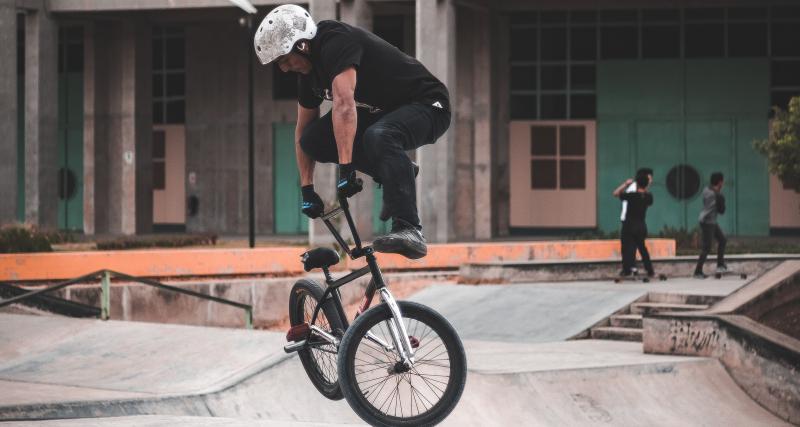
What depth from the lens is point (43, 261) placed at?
20.6m

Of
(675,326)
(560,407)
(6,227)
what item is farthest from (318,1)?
(560,407)

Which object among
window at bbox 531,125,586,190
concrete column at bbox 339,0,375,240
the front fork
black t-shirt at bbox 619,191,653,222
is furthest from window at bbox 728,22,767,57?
the front fork

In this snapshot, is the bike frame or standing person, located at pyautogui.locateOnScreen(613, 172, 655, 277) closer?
the bike frame

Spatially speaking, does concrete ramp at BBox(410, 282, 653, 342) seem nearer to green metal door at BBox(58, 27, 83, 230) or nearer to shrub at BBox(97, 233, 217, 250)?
shrub at BBox(97, 233, 217, 250)

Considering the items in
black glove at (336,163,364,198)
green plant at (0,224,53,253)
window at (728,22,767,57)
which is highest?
window at (728,22,767,57)

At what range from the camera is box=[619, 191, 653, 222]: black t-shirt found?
20.7 meters

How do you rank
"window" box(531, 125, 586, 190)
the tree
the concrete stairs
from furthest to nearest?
1. "window" box(531, 125, 586, 190)
2. the tree
3. the concrete stairs

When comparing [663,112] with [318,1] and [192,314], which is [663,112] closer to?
[318,1]

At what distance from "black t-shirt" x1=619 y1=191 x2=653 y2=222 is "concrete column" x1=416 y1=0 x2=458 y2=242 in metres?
9.04

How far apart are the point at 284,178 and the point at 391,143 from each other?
32.1 m

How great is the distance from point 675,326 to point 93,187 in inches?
1027

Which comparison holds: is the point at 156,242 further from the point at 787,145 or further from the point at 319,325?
the point at 319,325

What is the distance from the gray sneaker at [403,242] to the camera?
19.0ft

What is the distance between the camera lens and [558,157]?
36.1 meters
